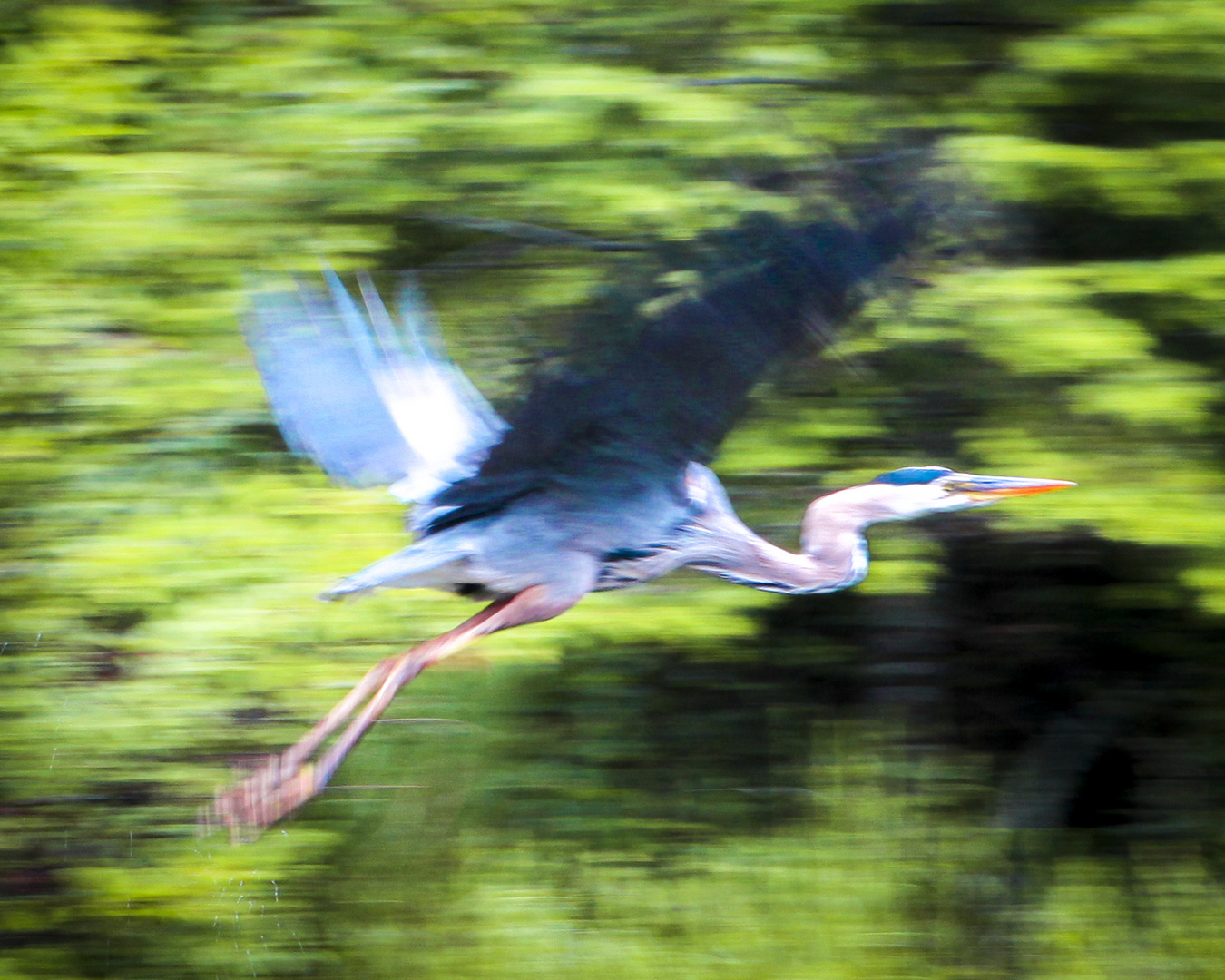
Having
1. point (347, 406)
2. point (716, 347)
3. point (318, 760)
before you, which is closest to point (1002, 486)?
point (716, 347)

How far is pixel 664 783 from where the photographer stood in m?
3.39

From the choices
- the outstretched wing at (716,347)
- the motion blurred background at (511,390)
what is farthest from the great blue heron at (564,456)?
the motion blurred background at (511,390)

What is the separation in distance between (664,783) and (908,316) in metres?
1.63

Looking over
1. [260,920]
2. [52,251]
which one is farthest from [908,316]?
[260,920]

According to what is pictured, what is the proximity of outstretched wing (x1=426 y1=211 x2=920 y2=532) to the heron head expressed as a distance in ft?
1.92

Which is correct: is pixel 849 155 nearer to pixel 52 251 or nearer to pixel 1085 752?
pixel 52 251

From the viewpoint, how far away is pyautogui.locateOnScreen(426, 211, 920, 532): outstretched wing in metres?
1.67

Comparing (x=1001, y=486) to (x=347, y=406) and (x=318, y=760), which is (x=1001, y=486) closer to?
(x=347, y=406)

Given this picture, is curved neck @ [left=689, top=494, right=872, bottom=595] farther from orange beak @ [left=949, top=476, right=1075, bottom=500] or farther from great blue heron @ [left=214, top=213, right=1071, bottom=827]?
orange beak @ [left=949, top=476, right=1075, bottom=500]

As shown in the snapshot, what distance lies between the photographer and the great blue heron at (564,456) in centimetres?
172

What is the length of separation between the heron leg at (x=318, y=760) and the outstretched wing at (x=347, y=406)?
0.31 metres

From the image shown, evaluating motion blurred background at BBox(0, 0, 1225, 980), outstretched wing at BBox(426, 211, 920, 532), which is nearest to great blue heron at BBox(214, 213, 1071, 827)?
outstretched wing at BBox(426, 211, 920, 532)

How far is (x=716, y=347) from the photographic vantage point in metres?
1.69

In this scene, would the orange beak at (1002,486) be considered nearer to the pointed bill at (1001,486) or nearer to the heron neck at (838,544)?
the pointed bill at (1001,486)
